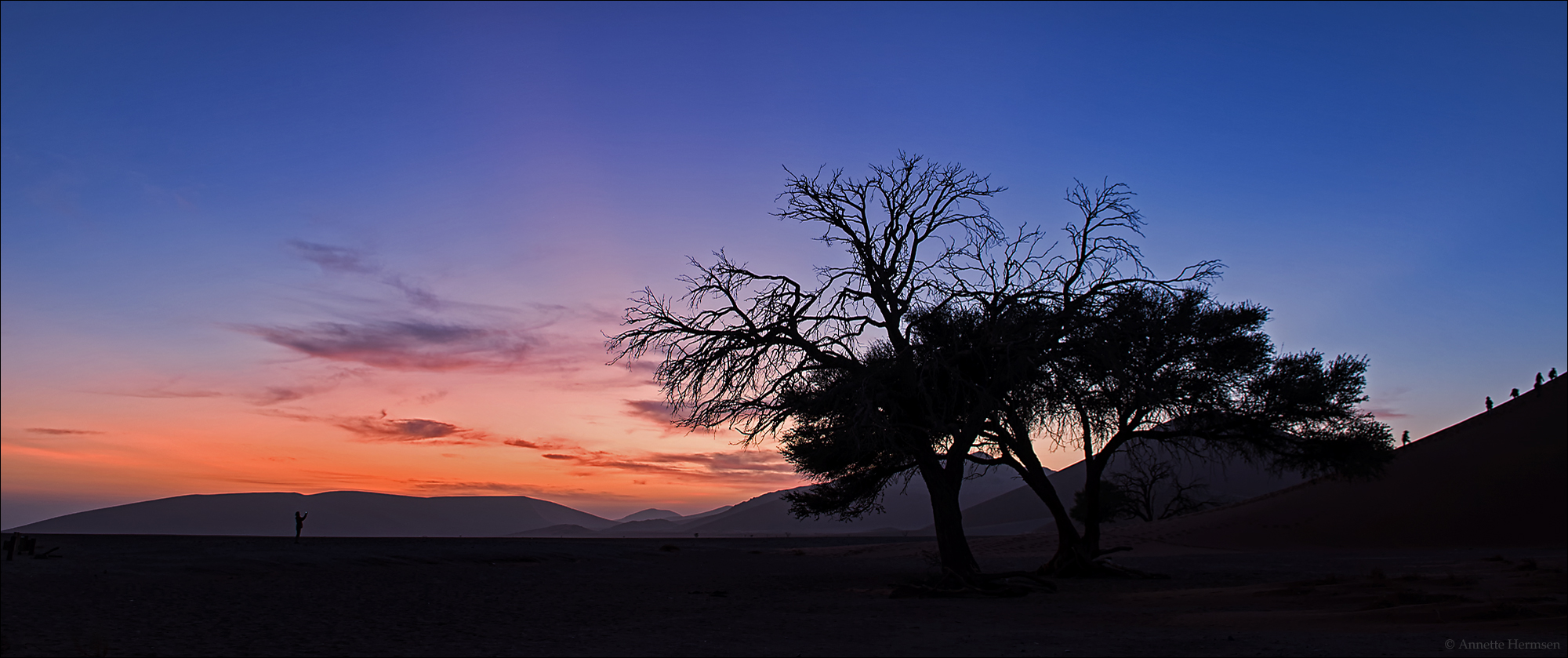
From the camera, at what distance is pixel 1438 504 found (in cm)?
4244

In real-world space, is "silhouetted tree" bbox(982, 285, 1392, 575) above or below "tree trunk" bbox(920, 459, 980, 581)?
above

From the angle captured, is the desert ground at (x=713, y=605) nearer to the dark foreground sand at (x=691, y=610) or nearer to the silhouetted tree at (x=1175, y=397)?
the dark foreground sand at (x=691, y=610)

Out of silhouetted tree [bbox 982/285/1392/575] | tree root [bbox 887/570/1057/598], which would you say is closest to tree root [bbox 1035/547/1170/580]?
silhouetted tree [bbox 982/285/1392/575]

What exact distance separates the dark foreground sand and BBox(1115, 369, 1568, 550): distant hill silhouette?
1448 centimetres

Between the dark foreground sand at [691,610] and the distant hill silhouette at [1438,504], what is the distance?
14.5 meters

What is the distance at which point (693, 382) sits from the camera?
60.2ft

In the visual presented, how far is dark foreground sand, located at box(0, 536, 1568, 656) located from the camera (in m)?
10.9

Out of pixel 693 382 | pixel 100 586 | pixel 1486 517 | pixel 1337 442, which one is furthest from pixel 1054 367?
pixel 1486 517

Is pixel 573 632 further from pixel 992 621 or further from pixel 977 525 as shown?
pixel 977 525

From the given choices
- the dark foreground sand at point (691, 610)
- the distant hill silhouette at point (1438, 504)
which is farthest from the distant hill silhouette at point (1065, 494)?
the dark foreground sand at point (691, 610)

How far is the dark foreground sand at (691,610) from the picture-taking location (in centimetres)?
1094

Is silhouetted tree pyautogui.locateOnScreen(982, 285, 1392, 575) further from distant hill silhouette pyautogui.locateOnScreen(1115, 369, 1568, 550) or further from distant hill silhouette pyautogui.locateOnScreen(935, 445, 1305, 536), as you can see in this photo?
distant hill silhouette pyautogui.locateOnScreen(935, 445, 1305, 536)

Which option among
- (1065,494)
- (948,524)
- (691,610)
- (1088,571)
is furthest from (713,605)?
(1065,494)

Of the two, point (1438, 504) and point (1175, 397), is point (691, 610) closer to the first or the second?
point (1175, 397)
